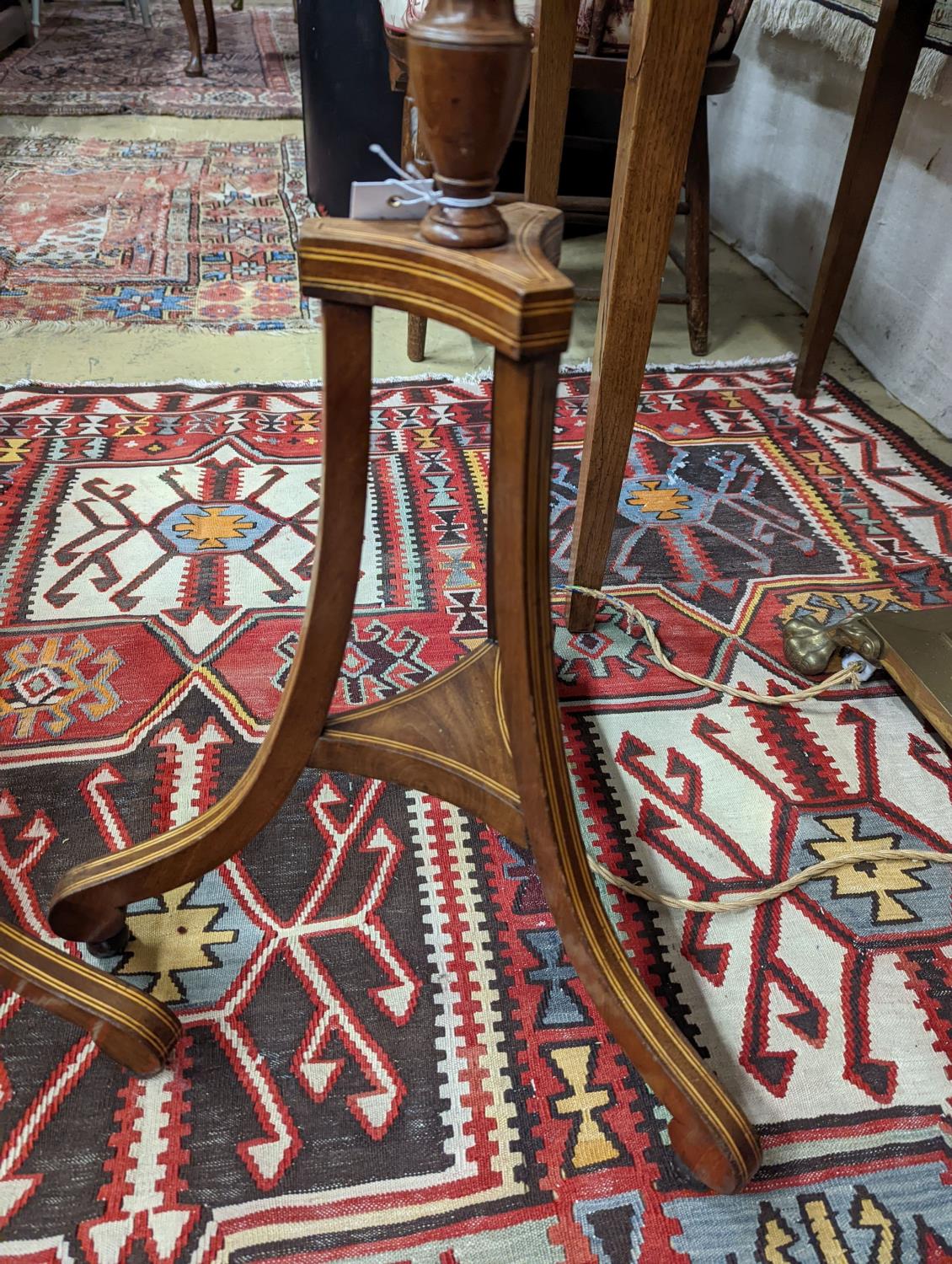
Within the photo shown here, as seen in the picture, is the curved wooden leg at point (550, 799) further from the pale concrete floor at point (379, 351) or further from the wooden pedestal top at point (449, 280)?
the pale concrete floor at point (379, 351)

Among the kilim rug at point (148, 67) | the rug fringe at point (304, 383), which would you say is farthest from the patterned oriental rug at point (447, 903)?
the kilim rug at point (148, 67)

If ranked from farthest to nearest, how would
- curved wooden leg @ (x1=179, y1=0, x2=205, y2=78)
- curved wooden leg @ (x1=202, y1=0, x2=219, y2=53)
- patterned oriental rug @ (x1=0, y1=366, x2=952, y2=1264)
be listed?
curved wooden leg @ (x1=202, y1=0, x2=219, y2=53), curved wooden leg @ (x1=179, y1=0, x2=205, y2=78), patterned oriental rug @ (x1=0, y1=366, x2=952, y2=1264)

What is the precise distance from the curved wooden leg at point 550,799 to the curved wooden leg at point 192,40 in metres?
3.81

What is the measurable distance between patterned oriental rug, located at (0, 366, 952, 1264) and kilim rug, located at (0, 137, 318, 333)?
1.94 feet

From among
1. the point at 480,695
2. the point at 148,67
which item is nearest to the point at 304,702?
the point at 480,695

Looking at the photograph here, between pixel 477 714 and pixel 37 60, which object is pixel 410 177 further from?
pixel 37 60

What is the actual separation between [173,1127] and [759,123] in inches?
94.9

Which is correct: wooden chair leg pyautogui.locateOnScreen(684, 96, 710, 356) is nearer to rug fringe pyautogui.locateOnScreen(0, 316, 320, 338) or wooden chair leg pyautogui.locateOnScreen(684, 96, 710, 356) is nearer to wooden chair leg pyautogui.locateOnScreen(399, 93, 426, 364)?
wooden chair leg pyautogui.locateOnScreen(399, 93, 426, 364)

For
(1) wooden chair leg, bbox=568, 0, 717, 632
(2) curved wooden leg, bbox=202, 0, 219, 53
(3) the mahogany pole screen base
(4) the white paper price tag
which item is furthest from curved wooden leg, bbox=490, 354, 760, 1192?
(2) curved wooden leg, bbox=202, 0, 219, 53

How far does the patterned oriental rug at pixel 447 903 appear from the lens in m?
0.65

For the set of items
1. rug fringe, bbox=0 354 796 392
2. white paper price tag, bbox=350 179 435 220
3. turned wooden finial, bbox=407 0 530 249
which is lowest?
rug fringe, bbox=0 354 796 392

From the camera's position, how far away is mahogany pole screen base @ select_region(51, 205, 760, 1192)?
0.52 m

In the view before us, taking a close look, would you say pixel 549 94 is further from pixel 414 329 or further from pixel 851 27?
pixel 851 27

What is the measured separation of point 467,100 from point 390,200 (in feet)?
0.29
